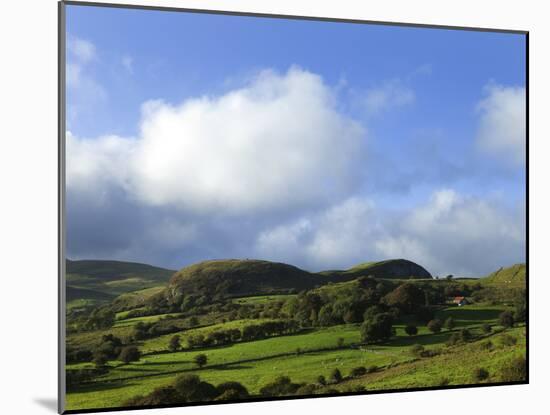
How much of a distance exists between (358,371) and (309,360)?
23.2 inches

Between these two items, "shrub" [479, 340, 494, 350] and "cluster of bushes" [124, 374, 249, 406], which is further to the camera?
"shrub" [479, 340, 494, 350]

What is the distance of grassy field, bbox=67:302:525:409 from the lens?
849 cm

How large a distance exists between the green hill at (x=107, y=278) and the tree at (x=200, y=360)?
2.90ft

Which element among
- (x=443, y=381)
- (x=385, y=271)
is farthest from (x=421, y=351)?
(x=385, y=271)

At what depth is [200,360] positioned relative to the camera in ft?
28.7

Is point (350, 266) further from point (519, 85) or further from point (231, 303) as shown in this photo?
point (519, 85)

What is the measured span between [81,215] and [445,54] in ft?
15.0

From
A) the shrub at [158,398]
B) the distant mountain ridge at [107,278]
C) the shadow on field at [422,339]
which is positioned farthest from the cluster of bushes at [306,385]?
the distant mountain ridge at [107,278]

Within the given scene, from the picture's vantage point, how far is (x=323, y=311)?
9172 millimetres

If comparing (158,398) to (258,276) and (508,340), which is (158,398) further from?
(508,340)

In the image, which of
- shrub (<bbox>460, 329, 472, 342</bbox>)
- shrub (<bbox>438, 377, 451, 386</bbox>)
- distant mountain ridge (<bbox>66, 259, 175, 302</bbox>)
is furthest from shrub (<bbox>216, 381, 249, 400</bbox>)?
shrub (<bbox>460, 329, 472, 342</bbox>)

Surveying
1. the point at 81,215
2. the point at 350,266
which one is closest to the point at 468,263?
the point at 350,266

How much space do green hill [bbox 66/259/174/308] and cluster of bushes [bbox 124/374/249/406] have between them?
1.08 meters

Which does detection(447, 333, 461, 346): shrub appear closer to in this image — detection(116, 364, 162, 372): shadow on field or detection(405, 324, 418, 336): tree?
detection(405, 324, 418, 336): tree
